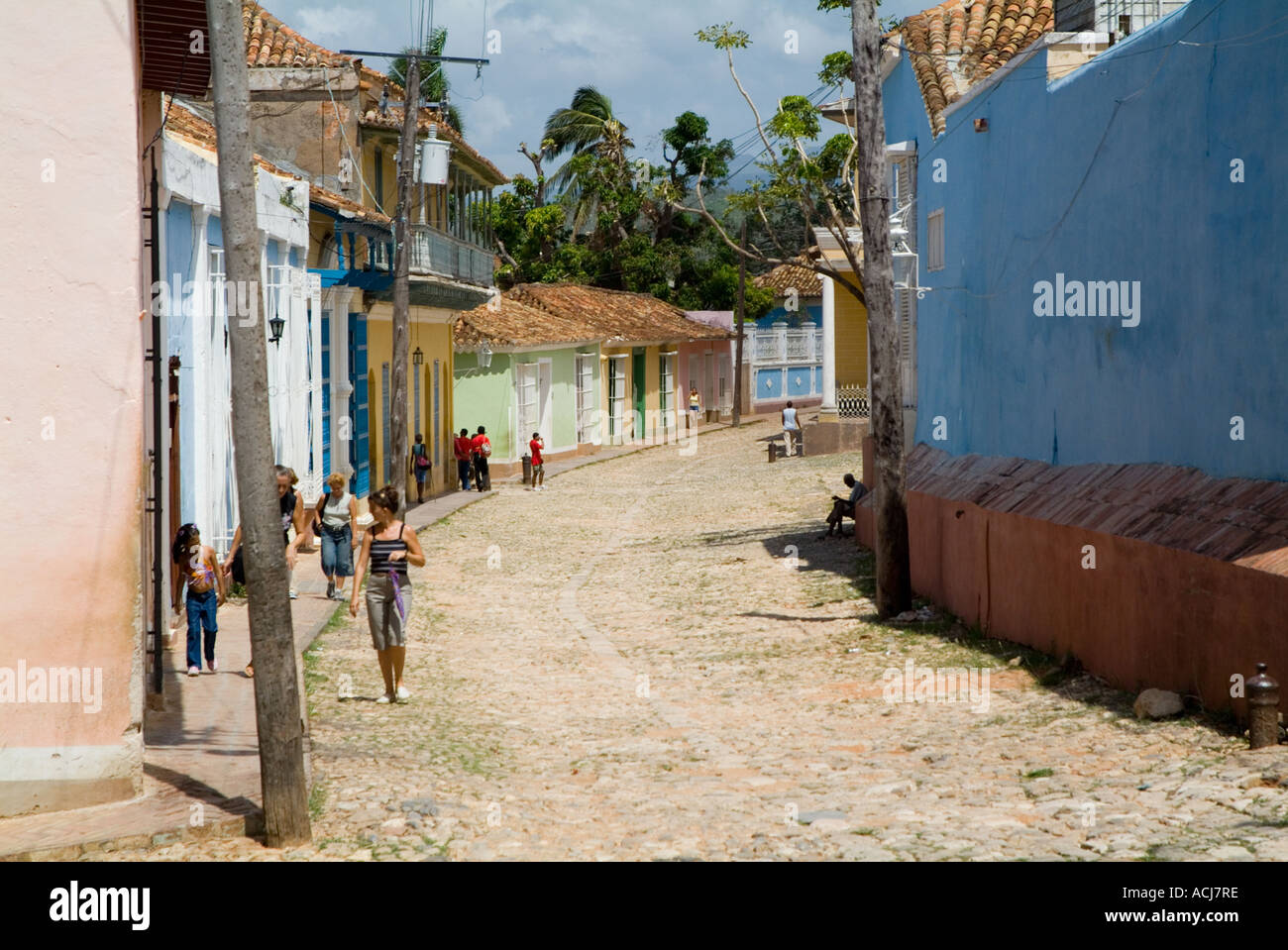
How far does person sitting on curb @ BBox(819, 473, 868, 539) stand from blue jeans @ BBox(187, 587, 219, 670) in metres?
9.32

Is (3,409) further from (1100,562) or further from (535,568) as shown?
(535,568)

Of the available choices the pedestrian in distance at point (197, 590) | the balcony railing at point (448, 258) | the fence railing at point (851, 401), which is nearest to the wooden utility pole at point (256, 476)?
the pedestrian in distance at point (197, 590)

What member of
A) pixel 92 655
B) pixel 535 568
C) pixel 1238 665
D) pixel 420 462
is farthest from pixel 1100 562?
pixel 420 462

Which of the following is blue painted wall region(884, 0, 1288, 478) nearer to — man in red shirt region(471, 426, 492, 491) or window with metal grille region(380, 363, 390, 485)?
window with metal grille region(380, 363, 390, 485)

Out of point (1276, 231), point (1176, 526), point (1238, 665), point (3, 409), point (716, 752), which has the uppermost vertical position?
point (1276, 231)

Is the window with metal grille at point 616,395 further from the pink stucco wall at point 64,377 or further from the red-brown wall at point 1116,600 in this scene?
the pink stucco wall at point 64,377

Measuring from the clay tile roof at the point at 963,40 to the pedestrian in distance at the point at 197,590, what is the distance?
33.0 ft

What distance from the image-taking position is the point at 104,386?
6.95m

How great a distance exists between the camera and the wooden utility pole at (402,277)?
17875 millimetres

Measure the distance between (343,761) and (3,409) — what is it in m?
2.47

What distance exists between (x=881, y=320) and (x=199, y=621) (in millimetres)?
5967

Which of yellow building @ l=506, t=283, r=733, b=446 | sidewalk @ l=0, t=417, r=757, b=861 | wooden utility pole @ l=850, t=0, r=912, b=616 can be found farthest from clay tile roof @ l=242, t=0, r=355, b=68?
yellow building @ l=506, t=283, r=733, b=446

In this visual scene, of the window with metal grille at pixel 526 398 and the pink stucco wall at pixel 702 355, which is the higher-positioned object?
the pink stucco wall at pixel 702 355

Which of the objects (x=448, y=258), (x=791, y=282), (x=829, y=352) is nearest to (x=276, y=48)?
(x=448, y=258)
